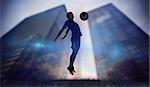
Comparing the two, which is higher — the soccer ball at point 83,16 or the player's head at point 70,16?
the player's head at point 70,16

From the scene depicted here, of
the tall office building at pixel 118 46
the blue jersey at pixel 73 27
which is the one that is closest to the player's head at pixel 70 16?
the blue jersey at pixel 73 27

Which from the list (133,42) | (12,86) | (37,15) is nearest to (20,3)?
(37,15)

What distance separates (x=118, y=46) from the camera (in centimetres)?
507

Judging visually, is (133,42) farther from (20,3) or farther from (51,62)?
(20,3)

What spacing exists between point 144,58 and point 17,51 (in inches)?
69.6

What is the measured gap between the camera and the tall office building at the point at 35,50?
5074 millimetres

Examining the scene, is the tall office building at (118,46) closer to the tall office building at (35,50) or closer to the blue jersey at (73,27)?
the blue jersey at (73,27)

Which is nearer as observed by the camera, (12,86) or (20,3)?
(12,86)

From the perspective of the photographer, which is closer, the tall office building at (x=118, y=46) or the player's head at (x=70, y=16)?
the tall office building at (x=118, y=46)

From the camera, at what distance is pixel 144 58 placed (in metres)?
5.00

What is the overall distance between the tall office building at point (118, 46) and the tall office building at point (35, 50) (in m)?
0.47

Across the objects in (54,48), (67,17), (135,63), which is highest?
(67,17)

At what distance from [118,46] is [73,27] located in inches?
26.5

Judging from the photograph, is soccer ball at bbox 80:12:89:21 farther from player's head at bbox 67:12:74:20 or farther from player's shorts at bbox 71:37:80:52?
player's shorts at bbox 71:37:80:52
